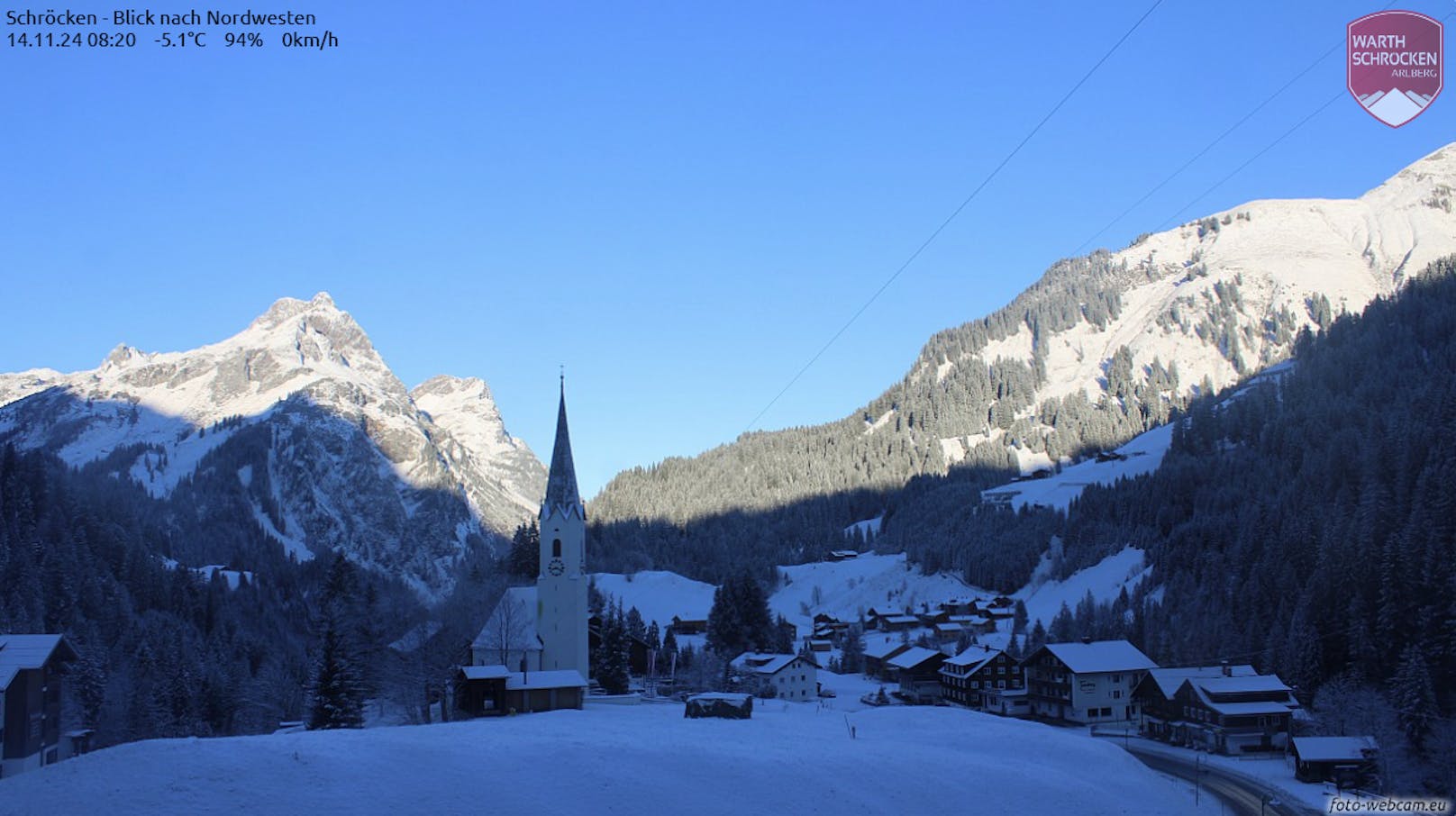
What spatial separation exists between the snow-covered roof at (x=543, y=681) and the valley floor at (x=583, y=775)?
13.2m

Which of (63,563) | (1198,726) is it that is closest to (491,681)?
(1198,726)

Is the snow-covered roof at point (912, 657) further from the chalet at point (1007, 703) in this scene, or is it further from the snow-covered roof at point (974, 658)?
the chalet at point (1007, 703)

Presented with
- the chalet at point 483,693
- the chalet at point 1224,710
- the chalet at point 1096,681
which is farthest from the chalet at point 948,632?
the chalet at point 483,693

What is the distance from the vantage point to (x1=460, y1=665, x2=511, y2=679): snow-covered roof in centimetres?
5778

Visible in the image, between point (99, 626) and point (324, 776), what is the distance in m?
83.7

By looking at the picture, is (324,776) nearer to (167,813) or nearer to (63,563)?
(167,813)

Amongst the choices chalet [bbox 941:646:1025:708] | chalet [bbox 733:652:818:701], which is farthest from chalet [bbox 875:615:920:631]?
chalet [bbox 733:652:818:701]

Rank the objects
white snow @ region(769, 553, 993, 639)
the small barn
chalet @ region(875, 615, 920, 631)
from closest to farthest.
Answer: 1. the small barn
2. chalet @ region(875, 615, 920, 631)
3. white snow @ region(769, 553, 993, 639)

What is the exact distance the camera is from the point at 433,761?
1282 inches

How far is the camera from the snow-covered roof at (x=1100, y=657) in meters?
70.4

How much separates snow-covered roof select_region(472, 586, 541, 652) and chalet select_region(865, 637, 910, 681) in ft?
A: 112

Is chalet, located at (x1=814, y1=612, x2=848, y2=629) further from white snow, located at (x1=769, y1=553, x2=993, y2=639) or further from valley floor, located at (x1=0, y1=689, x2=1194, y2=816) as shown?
valley floor, located at (x1=0, y1=689, x2=1194, y2=816)

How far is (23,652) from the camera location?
46406 millimetres

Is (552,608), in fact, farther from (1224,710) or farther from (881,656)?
(881,656)
